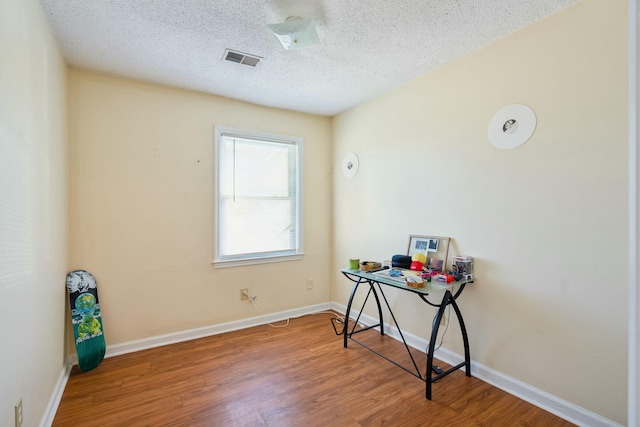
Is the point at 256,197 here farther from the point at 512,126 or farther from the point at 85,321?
the point at 512,126

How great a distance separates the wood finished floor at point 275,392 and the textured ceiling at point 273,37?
2461 millimetres

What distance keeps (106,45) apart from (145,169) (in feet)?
3.32

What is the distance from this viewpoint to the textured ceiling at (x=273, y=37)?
1.81 meters

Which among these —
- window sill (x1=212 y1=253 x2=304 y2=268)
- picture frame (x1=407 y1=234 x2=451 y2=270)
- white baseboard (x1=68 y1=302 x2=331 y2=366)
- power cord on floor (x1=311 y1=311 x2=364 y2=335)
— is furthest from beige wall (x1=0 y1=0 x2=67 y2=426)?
picture frame (x1=407 y1=234 x2=451 y2=270)

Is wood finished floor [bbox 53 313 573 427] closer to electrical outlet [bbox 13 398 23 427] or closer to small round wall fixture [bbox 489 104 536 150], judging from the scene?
electrical outlet [bbox 13 398 23 427]

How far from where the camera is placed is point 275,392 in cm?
214

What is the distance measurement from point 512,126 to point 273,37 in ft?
5.74

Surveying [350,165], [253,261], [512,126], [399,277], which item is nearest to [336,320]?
[253,261]

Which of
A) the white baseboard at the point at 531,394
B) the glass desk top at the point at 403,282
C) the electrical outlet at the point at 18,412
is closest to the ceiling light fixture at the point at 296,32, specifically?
the glass desk top at the point at 403,282

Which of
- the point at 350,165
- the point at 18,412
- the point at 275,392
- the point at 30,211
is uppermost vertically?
the point at 350,165

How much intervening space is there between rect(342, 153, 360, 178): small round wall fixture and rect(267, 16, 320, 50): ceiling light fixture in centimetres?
161

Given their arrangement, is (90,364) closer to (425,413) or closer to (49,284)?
(49,284)

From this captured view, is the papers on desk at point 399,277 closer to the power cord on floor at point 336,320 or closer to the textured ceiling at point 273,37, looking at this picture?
the power cord on floor at point 336,320

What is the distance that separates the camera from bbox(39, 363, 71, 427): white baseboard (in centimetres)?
177
